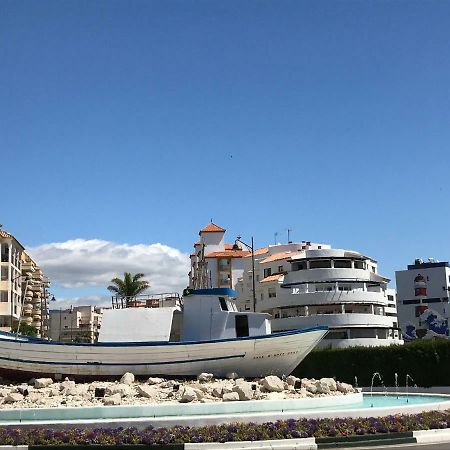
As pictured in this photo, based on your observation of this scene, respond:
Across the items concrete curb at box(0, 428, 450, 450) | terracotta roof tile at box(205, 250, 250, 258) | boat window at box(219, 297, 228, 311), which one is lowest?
concrete curb at box(0, 428, 450, 450)

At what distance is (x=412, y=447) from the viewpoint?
60.1 feet

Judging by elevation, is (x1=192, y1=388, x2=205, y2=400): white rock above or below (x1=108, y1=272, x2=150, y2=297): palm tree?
below

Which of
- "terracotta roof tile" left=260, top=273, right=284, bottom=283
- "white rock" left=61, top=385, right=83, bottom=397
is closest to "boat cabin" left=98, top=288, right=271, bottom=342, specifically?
"white rock" left=61, top=385, right=83, bottom=397

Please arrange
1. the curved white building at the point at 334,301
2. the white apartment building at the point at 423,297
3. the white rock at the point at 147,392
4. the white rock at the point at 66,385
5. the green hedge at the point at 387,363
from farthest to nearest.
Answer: the white apartment building at the point at 423,297 → the curved white building at the point at 334,301 → the green hedge at the point at 387,363 → the white rock at the point at 66,385 → the white rock at the point at 147,392

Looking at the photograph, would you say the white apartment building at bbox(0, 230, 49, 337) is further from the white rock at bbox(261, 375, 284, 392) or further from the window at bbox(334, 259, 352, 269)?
the white rock at bbox(261, 375, 284, 392)

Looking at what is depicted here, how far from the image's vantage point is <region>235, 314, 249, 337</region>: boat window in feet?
99.7

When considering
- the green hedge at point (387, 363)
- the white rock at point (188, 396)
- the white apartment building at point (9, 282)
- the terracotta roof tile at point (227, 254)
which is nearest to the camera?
the white rock at point (188, 396)

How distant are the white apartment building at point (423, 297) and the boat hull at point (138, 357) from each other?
7629cm

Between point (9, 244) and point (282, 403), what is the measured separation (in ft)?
202

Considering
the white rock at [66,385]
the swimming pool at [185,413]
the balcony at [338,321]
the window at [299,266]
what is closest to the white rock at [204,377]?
the white rock at [66,385]

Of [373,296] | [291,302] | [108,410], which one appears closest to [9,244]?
[291,302]

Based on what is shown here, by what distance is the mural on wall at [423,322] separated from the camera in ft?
322

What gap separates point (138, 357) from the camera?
28.8m

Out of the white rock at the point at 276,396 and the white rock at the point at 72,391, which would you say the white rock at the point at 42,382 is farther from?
the white rock at the point at 276,396
